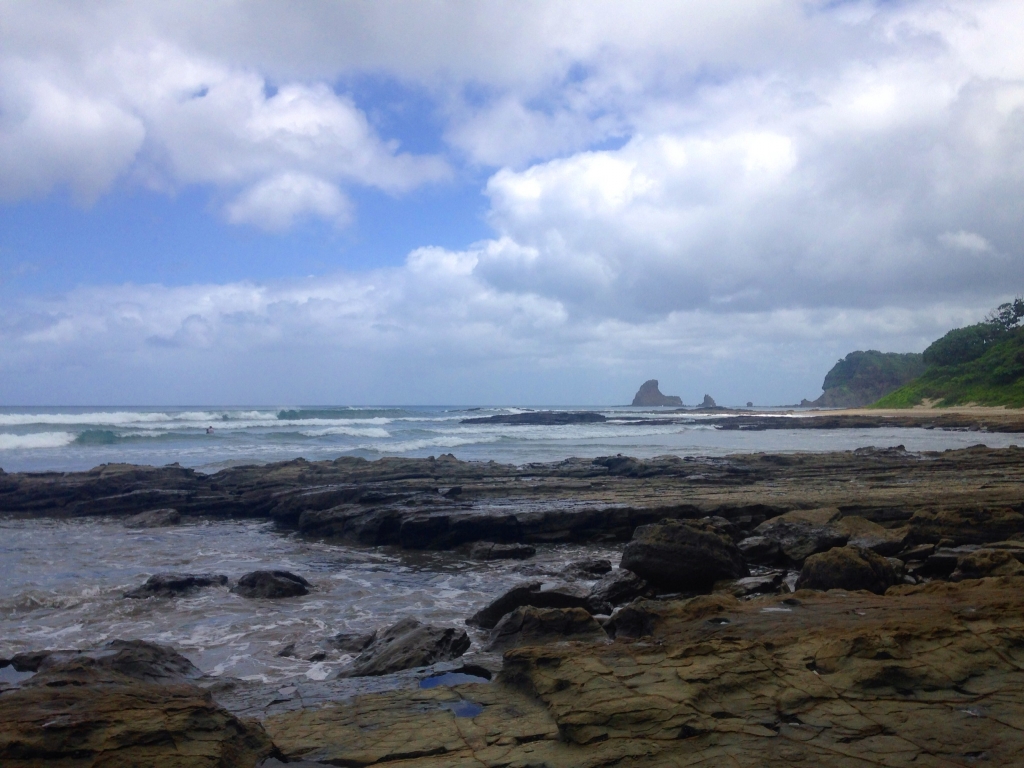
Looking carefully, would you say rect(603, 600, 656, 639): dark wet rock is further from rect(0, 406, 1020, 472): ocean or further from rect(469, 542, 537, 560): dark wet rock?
rect(0, 406, 1020, 472): ocean

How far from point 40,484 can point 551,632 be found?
18555 mm

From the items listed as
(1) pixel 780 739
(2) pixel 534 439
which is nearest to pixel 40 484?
(1) pixel 780 739

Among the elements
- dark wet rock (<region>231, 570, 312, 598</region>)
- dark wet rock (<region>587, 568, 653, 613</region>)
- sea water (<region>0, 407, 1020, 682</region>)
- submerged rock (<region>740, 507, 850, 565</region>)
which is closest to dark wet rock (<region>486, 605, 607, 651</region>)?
sea water (<region>0, 407, 1020, 682</region>)

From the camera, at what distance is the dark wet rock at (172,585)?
1027 centimetres

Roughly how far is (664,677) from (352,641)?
4.31 m

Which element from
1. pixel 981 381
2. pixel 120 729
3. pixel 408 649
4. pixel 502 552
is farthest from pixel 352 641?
pixel 981 381

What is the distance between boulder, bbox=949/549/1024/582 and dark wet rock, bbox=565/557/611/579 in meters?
4.87

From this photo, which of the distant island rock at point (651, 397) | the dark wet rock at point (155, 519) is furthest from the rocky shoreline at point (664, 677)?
the distant island rock at point (651, 397)

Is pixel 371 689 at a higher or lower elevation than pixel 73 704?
lower

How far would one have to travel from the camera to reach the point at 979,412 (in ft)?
189

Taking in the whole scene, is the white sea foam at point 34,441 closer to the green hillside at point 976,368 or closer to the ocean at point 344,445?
the ocean at point 344,445

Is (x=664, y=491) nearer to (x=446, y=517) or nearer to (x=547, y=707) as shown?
(x=446, y=517)

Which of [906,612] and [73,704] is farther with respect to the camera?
[906,612]

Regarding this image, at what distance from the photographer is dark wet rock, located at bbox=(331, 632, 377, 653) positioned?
775cm
